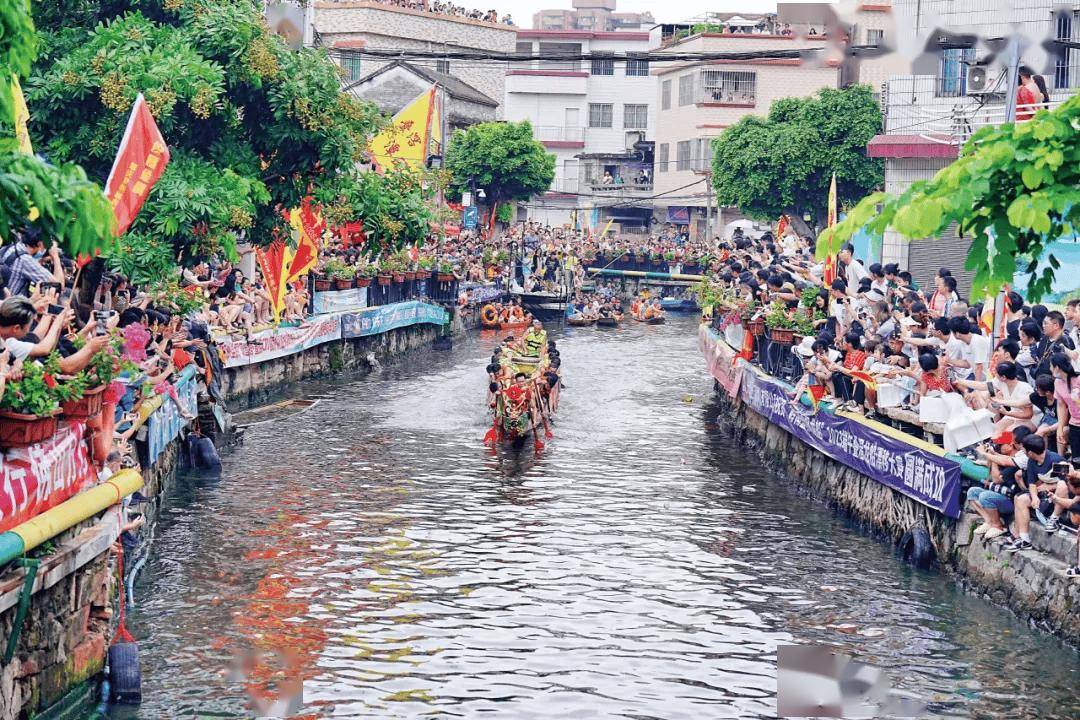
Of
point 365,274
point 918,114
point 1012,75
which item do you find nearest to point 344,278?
point 365,274

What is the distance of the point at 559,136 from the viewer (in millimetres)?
86500

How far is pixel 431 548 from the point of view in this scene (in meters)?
18.6

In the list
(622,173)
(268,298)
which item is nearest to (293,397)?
(268,298)

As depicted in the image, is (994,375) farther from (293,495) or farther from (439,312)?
(439,312)

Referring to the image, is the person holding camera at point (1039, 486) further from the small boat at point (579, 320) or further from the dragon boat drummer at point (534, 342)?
the small boat at point (579, 320)

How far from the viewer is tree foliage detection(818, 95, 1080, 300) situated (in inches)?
322

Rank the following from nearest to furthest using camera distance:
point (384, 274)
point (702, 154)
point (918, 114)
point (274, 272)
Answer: point (274, 272) < point (918, 114) < point (384, 274) < point (702, 154)

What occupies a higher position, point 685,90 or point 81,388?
point 685,90

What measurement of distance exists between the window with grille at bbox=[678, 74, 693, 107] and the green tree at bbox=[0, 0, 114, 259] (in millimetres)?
64630

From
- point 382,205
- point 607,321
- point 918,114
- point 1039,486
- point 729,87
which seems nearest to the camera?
point 1039,486

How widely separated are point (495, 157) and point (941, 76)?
37.7m

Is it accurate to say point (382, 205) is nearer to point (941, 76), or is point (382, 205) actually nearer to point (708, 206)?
point (941, 76)

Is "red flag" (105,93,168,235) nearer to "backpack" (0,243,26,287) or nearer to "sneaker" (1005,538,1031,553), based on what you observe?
"backpack" (0,243,26,287)

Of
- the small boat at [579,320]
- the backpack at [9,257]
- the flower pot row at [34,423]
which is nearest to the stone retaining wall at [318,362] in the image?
the small boat at [579,320]
